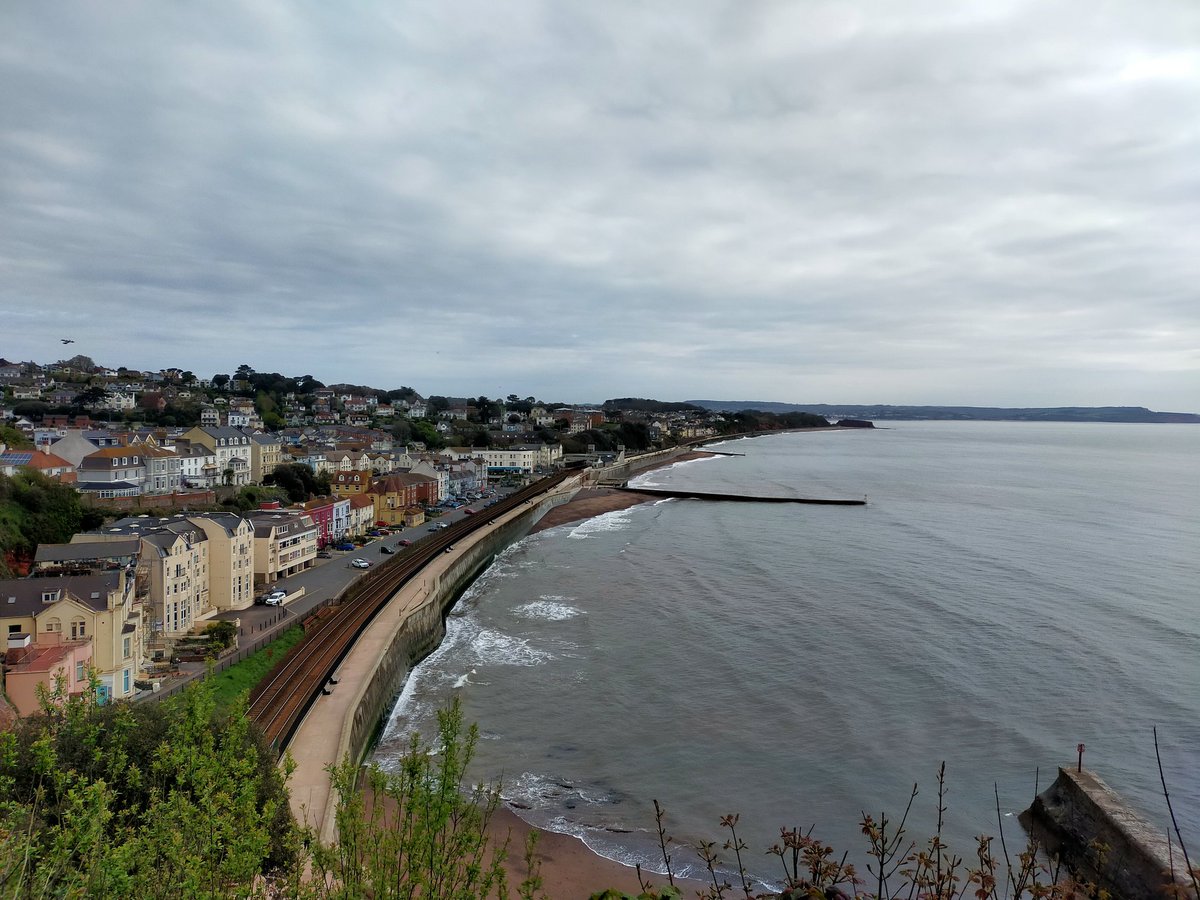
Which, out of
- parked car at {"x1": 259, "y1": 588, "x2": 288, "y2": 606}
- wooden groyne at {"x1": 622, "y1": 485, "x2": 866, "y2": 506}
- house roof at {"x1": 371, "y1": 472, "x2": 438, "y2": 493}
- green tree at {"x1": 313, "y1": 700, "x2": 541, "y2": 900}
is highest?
green tree at {"x1": 313, "y1": 700, "x2": 541, "y2": 900}

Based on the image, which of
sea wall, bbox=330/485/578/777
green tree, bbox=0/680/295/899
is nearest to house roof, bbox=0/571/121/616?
sea wall, bbox=330/485/578/777

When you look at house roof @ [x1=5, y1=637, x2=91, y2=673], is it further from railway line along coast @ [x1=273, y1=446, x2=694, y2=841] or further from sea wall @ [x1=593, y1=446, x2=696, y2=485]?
sea wall @ [x1=593, y1=446, x2=696, y2=485]

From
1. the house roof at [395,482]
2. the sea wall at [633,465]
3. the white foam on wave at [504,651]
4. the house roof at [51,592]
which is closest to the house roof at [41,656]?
the house roof at [51,592]

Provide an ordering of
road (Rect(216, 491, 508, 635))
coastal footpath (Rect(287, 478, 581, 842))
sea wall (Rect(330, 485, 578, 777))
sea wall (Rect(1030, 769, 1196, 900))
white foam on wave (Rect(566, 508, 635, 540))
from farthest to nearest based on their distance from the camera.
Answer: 1. white foam on wave (Rect(566, 508, 635, 540))
2. road (Rect(216, 491, 508, 635))
3. sea wall (Rect(330, 485, 578, 777))
4. coastal footpath (Rect(287, 478, 581, 842))
5. sea wall (Rect(1030, 769, 1196, 900))

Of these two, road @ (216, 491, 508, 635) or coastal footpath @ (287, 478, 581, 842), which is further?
road @ (216, 491, 508, 635)

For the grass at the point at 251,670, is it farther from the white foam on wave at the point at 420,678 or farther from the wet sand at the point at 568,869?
the wet sand at the point at 568,869

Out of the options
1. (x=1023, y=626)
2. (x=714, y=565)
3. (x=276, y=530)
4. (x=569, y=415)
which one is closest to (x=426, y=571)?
(x=276, y=530)
